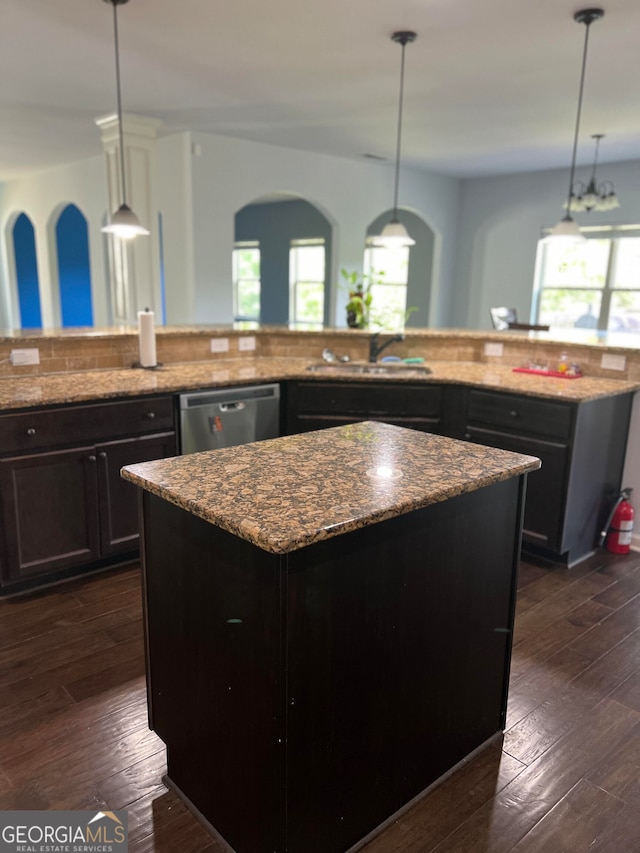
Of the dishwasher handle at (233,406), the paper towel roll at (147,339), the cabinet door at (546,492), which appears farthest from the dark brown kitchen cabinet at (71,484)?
the cabinet door at (546,492)

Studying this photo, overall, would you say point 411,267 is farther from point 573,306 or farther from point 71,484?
point 71,484

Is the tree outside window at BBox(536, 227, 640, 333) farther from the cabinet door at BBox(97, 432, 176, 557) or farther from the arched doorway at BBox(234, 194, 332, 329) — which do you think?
the cabinet door at BBox(97, 432, 176, 557)

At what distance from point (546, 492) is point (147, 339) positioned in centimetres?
220

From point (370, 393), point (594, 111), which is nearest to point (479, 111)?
point (594, 111)

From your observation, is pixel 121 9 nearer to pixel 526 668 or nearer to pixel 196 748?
pixel 196 748

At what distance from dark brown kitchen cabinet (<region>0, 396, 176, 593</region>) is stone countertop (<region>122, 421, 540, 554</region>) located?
3.88ft

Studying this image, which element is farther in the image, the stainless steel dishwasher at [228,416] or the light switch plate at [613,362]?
the light switch plate at [613,362]

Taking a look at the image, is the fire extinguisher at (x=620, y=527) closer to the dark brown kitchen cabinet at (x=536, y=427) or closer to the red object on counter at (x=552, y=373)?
the dark brown kitchen cabinet at (x=536, y=427)

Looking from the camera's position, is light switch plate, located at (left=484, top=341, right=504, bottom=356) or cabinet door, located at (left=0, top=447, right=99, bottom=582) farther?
light switch plate, located at (left=484, top=341, right=504, bottom=356)

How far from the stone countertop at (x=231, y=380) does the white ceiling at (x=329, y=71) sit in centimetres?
175

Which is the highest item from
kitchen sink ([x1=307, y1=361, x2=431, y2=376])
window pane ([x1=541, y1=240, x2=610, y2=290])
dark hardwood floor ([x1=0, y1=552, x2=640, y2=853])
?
window pane ([x1=541, y1=240, x2=610, y2=290])

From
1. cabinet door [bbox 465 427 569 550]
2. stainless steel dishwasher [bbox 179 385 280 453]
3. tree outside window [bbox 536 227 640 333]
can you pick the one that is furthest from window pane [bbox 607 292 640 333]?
stainless steel dishwasher [bbox 179 385 280 453]

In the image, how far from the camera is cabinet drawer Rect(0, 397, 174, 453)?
251 cm

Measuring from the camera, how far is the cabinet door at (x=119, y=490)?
2779 millimetres
